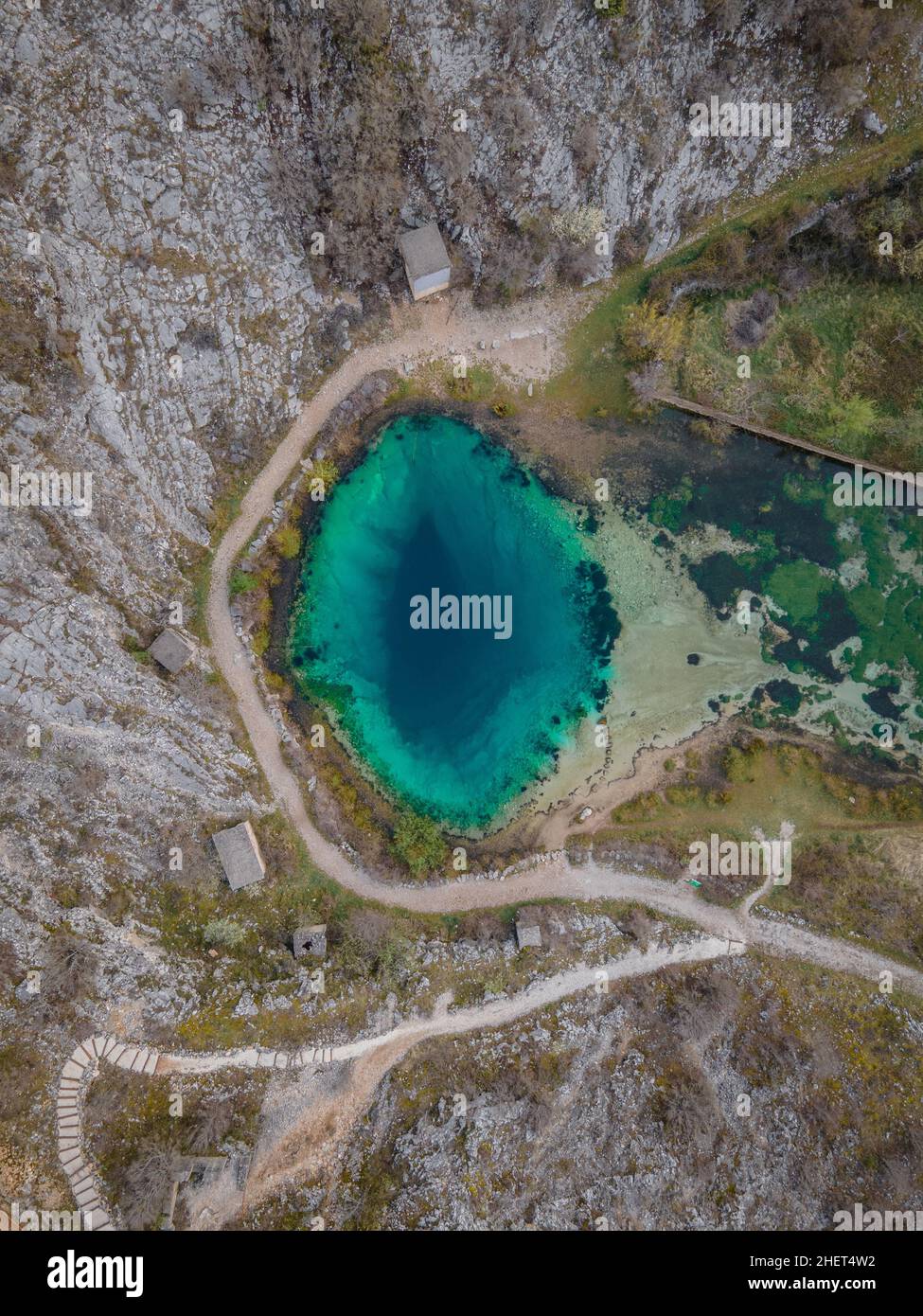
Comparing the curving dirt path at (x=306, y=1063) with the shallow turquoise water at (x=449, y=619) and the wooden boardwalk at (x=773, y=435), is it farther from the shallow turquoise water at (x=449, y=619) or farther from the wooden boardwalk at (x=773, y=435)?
the wooden boardwalk at (x=773, y=435)

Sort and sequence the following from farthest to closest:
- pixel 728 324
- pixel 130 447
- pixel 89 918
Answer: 1. pixel 728 324
2. pixel 130 447
3. pixel 89 918

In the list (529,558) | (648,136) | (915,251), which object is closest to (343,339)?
(529,558)

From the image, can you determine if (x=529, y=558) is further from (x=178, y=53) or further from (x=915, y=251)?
(x=178, y=53)

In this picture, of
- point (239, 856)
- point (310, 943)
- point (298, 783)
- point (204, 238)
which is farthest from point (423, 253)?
point (310, 943)

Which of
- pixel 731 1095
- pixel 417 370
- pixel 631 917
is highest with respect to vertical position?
pixel 417 370

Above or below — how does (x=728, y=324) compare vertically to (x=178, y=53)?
below

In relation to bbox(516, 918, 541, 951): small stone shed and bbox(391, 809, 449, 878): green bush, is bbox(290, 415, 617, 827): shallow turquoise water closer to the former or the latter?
bbox(391, 809, 449, 878): green bush
